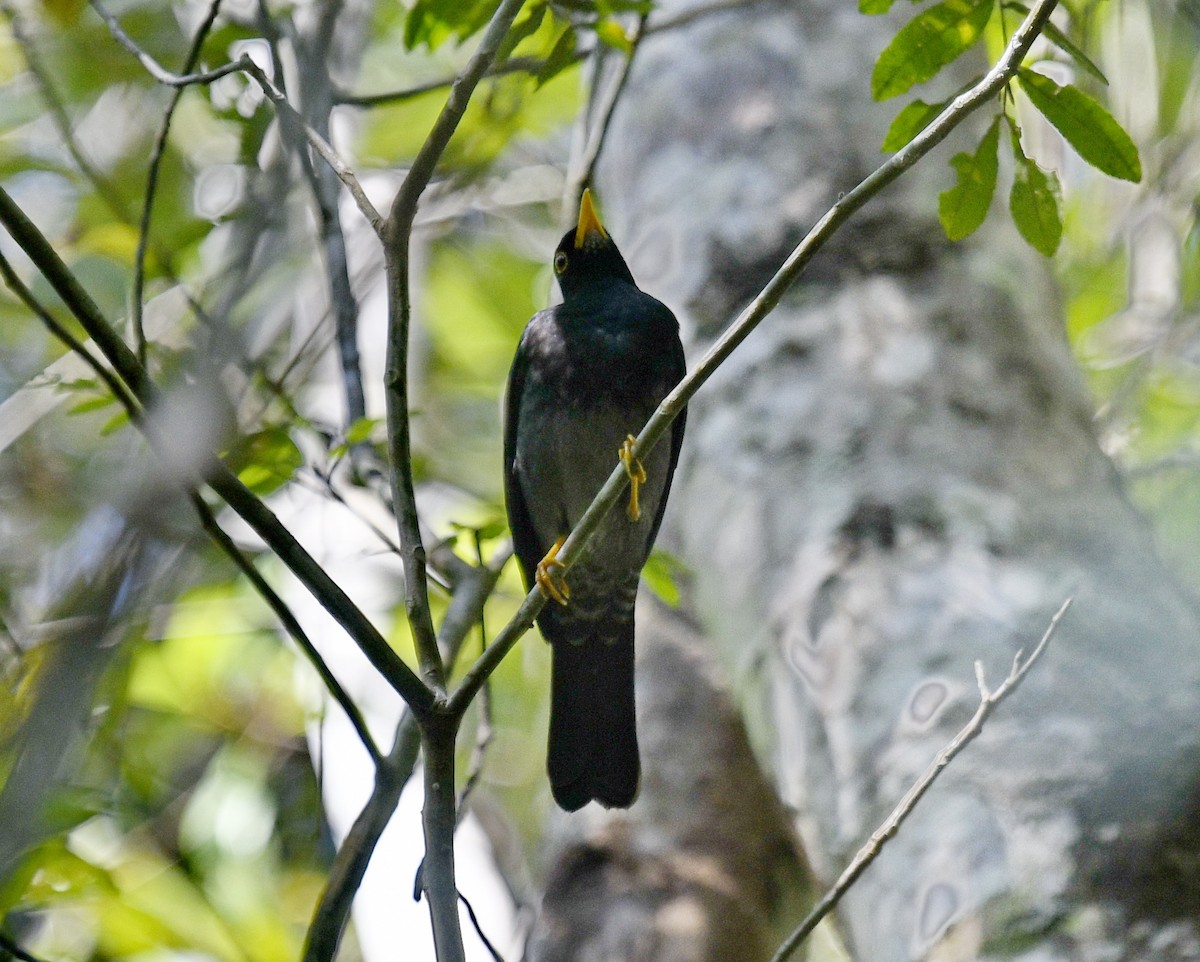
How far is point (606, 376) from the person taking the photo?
11.7 ft

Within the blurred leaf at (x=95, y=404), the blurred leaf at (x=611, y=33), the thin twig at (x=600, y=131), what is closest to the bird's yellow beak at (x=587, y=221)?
the thin twig at (x=600, y=131)

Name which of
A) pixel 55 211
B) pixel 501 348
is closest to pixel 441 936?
pixel 55 211

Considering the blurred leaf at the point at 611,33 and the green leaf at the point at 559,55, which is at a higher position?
the blurred leaf at the point at 611,33

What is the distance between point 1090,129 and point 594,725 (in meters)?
2.04

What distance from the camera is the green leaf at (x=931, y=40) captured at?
2.29m

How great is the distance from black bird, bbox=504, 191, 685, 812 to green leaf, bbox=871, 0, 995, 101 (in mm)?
1348

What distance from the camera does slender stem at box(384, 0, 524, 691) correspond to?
207 centimetres

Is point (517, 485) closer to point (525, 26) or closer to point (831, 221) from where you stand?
point (525, 26)

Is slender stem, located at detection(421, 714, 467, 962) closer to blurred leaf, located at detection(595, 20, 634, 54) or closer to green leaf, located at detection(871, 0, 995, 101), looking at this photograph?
green leaf, located at detection(871, 0, 995, 101)

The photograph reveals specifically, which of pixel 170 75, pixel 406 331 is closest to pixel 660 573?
pixel 406 331

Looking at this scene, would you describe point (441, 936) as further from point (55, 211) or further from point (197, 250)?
point (55, 211)

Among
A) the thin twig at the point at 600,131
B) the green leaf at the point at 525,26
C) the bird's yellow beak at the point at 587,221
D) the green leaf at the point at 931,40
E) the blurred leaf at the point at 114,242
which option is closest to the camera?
the green leaf at the point at 931,40

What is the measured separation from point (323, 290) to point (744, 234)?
4.91 feet

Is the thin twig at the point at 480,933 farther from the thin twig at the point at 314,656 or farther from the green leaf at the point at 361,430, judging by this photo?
the green leaf at the point at 361,430
